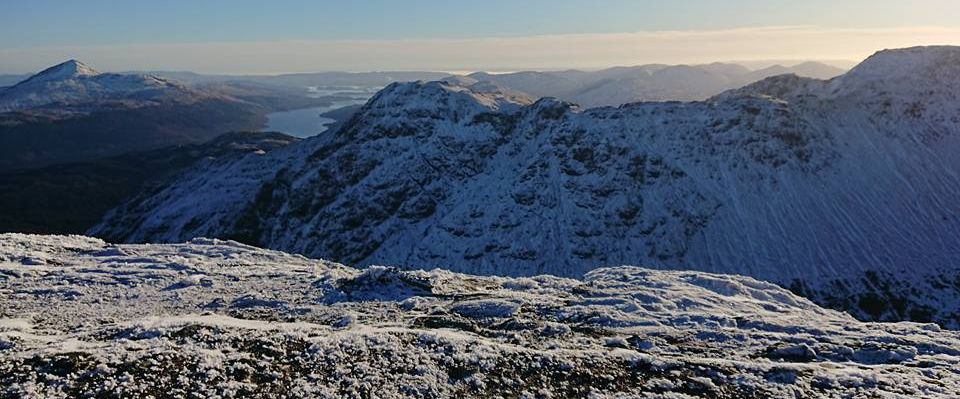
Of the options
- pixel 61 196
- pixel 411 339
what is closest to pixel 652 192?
pixel 411 339

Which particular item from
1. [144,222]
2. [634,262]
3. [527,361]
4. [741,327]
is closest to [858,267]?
[634,262]

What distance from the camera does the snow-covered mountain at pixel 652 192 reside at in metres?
72.6

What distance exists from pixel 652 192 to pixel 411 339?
223 ft

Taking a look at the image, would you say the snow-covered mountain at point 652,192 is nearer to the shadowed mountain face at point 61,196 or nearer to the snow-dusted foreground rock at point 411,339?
the snow-dusted foreground rock at point 411,339

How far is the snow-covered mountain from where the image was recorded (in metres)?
72.6

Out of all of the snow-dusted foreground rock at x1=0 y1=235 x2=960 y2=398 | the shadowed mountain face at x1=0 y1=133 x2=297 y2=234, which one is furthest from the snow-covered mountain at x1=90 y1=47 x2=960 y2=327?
the shadowed mountain face at x1=0 y1=133 x2=297 y2=234

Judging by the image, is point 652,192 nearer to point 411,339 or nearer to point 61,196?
point 411,339

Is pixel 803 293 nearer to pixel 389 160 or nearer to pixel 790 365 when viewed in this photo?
pixel 790 365

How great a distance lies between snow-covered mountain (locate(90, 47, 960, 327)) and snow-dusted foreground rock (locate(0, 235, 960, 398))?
3819cm

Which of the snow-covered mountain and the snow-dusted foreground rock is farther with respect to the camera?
the snow-covered mountain

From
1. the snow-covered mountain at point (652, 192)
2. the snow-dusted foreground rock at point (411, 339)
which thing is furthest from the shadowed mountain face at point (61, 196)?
the snow-dusted foreground rock at point (411, 339)

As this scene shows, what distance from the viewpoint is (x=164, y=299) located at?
29.9 meters

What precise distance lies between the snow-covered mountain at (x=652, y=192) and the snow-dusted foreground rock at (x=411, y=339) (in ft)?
125

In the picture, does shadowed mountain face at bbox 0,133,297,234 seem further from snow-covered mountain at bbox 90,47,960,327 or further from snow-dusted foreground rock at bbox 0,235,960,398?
snow-dusted foreground rock at bbox 0,235,960,398
